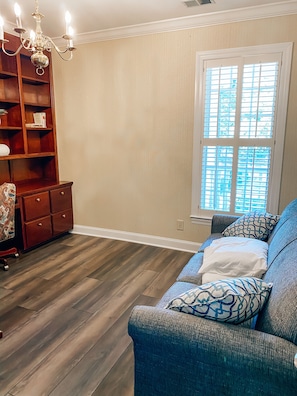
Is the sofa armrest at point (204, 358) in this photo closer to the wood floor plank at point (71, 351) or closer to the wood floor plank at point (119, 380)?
the wood floor plank at point (119, 380)

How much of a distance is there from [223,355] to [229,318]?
0.14m

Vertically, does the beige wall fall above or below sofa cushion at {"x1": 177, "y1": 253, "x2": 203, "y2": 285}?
above

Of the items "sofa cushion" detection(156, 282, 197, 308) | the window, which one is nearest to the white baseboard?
the window

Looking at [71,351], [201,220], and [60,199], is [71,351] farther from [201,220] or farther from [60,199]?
[60,199]

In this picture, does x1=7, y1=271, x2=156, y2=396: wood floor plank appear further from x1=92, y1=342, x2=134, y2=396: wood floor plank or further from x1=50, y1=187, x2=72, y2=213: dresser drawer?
x1=50, y1=187, x2=72, y2=213: dresser drawer

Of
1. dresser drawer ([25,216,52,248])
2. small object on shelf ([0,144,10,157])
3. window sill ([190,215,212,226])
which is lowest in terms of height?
dresser drawer ([25,216,52,248])

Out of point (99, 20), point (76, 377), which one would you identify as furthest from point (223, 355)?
point (99, 20)

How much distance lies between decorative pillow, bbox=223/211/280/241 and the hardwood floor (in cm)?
90

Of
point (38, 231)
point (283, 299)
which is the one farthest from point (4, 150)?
point (283, 299)

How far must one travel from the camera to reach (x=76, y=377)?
173cm

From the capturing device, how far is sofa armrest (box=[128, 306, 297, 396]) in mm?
1062

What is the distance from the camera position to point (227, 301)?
1.18 meters

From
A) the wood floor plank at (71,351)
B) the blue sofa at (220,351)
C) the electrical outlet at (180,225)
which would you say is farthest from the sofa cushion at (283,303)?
the electrical outlet at (180,225)

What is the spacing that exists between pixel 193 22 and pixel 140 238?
104 inches
